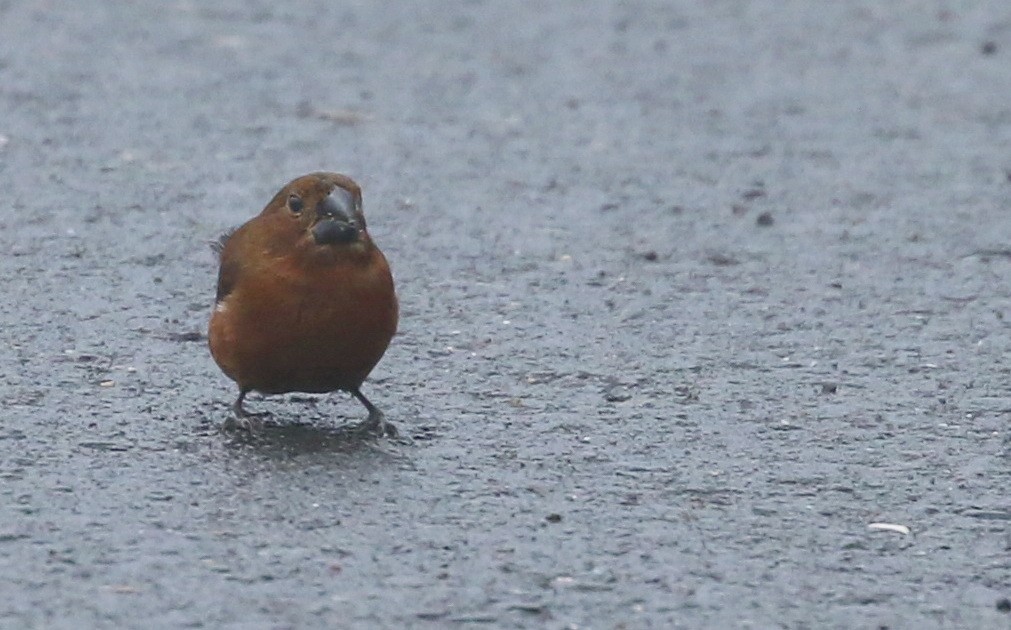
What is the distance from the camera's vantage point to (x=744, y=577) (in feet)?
14.6

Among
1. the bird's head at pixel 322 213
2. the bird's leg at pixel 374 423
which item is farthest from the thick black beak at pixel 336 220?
the bird's leg at pixel 374 423

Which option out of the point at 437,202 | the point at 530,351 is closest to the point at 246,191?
the point at 437,202

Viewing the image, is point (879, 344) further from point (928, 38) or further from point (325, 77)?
point (928, 38)

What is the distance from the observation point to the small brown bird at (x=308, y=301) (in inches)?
204

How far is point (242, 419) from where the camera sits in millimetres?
5430

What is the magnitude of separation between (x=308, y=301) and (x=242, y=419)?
425 mm

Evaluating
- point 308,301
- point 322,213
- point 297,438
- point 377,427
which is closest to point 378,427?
point 377,427

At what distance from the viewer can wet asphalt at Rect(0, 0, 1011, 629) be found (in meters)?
4.46

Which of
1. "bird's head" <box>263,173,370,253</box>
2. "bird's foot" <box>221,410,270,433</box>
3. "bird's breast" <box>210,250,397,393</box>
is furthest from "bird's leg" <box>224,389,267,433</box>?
"bird's head" <box>263,173,370,253</box>

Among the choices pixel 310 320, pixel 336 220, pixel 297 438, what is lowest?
pixel 297 438

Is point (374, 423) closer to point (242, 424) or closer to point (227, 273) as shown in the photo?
point (242, 424)

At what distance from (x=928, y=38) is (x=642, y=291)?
423cm

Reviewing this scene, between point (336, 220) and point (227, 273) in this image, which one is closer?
point (336, 220)

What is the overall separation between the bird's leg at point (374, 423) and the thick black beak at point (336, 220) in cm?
39
